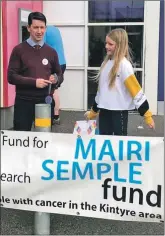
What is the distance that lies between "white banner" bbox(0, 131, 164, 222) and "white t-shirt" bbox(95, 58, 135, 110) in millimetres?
1015

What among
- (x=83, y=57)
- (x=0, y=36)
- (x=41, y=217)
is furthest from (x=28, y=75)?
(x=83, y=57)

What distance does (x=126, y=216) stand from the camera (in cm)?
299

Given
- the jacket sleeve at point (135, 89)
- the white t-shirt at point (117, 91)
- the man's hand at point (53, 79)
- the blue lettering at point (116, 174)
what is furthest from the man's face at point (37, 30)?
the blue lettering at point (116, 174)

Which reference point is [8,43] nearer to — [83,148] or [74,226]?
A: [74,226]

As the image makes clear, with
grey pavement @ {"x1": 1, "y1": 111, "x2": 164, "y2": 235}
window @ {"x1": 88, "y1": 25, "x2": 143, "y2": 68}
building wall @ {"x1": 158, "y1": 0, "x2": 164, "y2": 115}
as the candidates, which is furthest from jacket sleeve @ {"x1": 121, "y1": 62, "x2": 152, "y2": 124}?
window @ {"x1": 88, "y1": 25, "x2": 143, "y2": 68}

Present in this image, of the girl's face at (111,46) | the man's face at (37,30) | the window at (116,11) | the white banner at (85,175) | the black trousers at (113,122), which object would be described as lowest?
the white banner at (85,175)

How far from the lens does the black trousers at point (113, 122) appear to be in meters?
3.96

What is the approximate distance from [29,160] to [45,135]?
0.72ft

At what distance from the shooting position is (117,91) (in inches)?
154

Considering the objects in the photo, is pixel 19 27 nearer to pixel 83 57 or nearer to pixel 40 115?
pixel 83 57

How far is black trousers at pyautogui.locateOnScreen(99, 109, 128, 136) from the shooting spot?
3965 millimetres

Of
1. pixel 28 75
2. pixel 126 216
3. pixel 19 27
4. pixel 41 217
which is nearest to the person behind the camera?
pixel 126 216

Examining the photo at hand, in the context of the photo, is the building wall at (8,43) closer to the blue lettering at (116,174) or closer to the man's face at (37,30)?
the man's face at (37,30)

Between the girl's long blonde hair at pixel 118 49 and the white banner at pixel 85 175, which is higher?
the girl's long blonde hair at pixel 118 49
